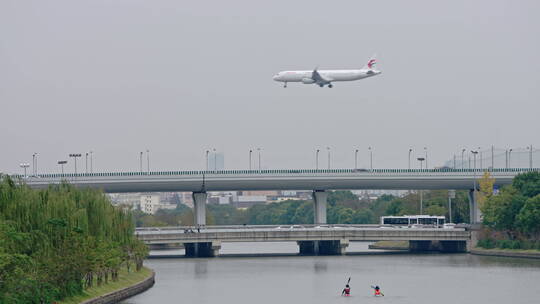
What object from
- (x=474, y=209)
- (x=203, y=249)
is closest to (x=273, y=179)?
(x=203, y=249)

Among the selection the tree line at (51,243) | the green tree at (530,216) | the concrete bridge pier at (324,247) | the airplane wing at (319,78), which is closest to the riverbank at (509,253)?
the green tree at (530,216)

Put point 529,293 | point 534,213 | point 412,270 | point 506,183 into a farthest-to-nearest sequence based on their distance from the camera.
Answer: point 506,183 < point 534,213 < point 412,270 < point 529,293

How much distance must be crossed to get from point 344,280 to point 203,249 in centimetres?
5091

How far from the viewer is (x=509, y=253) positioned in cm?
13675

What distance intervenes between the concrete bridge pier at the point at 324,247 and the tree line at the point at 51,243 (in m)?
66.2

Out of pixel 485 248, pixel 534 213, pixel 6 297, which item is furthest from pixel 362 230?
pixel 6 297

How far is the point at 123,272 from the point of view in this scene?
102m

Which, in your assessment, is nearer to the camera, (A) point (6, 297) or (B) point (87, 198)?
(A) point (6, 297)

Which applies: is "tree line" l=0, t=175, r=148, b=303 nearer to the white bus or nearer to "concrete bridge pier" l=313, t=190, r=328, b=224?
the white bus

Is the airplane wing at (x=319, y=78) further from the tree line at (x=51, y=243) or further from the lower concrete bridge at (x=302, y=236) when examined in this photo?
the tree line at (x=51, y=243)

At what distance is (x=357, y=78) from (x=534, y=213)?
2330 inches

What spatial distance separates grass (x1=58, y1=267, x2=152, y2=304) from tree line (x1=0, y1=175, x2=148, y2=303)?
53cm

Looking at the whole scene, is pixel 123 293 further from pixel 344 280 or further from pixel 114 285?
pixel 344 280

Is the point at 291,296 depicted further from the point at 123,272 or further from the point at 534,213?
the point at 534,213
